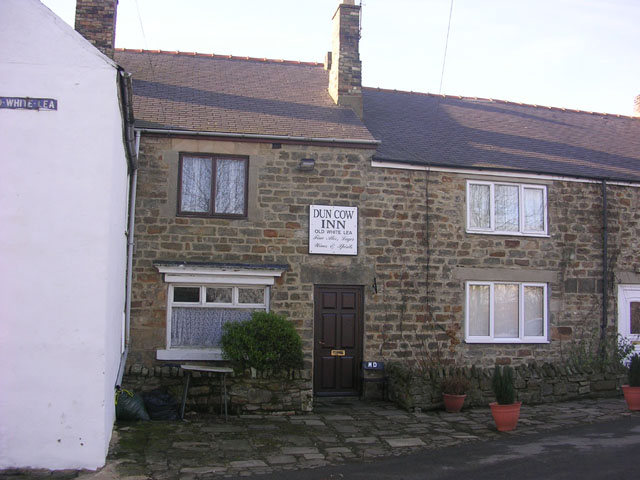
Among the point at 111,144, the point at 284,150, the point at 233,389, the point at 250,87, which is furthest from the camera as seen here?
the point at 250,87

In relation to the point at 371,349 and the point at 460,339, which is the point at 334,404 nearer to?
the point at 371,349

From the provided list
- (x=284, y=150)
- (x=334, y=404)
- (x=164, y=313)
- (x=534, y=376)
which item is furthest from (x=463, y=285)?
(x=164, y=313)

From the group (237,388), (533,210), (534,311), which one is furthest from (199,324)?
(533,210)

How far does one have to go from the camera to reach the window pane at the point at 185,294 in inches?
488

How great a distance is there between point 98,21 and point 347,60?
5.45 metres

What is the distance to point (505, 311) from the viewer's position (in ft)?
46.2

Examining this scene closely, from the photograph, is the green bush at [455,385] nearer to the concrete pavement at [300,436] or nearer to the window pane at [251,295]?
the concrete pavement at [300,436]

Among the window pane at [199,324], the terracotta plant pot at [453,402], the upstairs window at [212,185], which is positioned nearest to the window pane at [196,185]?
the upstairs window at [212,185]

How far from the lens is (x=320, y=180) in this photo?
1309cm

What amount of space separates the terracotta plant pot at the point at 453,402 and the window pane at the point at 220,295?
4.47m

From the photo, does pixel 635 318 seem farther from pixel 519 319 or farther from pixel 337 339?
pixel 337 339

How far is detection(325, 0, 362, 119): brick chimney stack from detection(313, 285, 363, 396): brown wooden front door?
4372 millimetres

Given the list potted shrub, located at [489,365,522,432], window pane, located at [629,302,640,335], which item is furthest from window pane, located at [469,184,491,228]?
potted shrub, located at [489,365,522,432]

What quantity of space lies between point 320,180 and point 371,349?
3551mm
